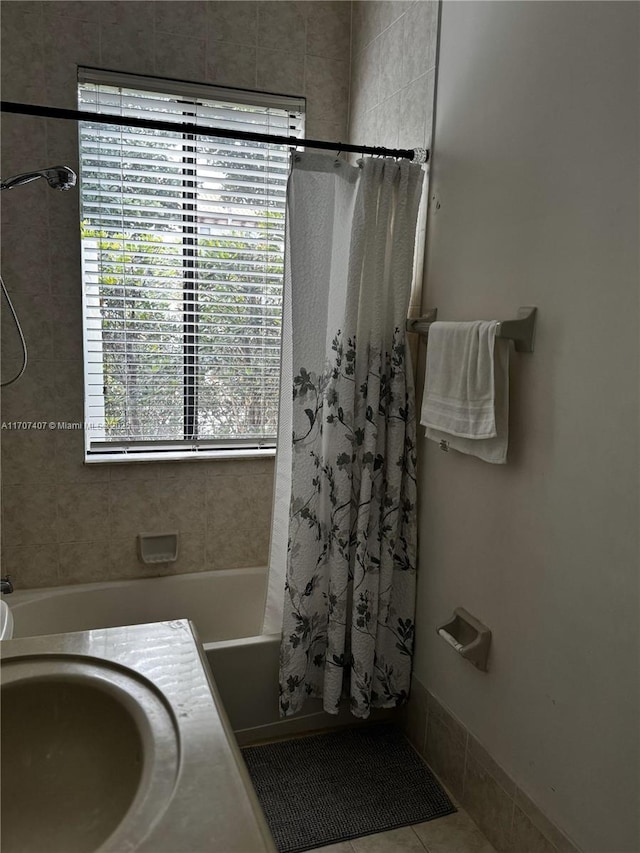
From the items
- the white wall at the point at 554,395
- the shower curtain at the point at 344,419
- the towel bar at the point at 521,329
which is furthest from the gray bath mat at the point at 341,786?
the towel bar at the point at 521,329

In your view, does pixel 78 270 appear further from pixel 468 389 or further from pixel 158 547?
pixel 468 389

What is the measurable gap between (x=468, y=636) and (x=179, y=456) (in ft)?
4.49

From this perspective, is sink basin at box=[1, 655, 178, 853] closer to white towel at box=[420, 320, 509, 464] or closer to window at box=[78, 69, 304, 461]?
→ white towel at box=[420, 320, 509, 464]

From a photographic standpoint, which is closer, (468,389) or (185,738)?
(185,738)

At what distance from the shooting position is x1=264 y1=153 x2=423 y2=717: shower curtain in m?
1.92

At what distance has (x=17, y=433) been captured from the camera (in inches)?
93.3

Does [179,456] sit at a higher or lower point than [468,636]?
higher

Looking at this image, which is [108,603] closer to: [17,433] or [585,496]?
[17,433]

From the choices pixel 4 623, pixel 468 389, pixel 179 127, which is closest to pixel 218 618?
pixel 4 623

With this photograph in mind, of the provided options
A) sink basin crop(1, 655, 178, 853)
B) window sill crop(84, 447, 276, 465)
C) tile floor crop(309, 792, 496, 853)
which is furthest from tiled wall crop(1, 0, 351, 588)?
sink basin crop(1, 655, 178, 853)

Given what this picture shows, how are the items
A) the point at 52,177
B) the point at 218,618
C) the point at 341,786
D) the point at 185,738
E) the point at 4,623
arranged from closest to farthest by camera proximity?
→ 1. the point at 185,738
2. the point at 4,623
3. the point at 52,177
4. the point at 341,786
5. the point at 218,618

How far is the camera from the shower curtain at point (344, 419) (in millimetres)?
1920

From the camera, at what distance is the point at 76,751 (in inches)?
35.1

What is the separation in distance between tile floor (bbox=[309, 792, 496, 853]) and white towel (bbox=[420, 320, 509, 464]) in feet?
3.53
